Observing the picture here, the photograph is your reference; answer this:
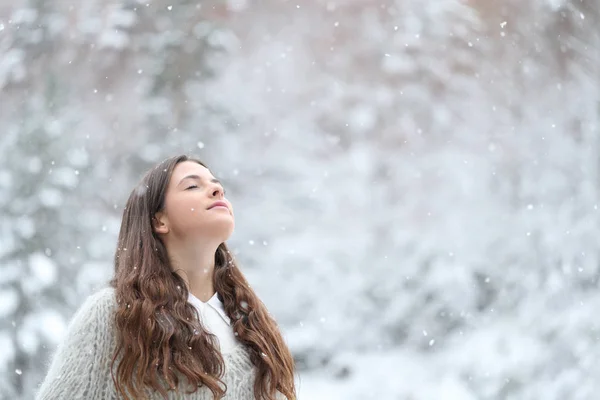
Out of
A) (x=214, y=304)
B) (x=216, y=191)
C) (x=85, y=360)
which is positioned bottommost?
(x=85, y=360)

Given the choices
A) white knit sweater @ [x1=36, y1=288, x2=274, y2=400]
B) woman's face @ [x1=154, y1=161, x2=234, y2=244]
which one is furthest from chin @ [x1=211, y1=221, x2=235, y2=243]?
white knit sweater @ [x1=36, y1=288, x2=274, y2=400]

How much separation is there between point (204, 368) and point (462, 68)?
7.13ft

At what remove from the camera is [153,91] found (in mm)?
2412

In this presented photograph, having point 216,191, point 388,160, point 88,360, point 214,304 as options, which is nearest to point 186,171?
point 216,191

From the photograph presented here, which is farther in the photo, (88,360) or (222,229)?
(222,229)

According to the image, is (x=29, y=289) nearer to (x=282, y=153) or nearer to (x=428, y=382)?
(x=282, y=153)

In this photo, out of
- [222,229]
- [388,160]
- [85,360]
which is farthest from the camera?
[388,160]

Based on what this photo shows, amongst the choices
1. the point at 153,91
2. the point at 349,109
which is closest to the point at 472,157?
the point at 349,109

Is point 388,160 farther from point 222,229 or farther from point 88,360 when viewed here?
point 88,360

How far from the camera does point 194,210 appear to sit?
35.3 inches

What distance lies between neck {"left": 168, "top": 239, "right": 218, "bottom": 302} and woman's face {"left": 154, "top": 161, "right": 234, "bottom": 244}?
0.06 feet

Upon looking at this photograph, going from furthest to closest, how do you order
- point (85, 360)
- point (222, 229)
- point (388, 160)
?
point (388, 160)
point (222, 229)
point (85, 360)

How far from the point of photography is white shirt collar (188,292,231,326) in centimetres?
91

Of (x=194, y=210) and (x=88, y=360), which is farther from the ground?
(x=194, y=210)
